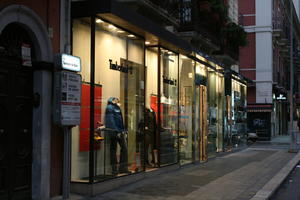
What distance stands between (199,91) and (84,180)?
8194 millimetres

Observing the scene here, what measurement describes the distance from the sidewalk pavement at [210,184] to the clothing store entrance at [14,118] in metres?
1.64

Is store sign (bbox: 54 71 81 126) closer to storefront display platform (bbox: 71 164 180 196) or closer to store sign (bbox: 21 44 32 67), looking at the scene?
store sign (bbox: 21 44 32 67)

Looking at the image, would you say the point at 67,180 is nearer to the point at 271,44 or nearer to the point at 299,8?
the point at 271,44

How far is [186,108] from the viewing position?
49.4 feet

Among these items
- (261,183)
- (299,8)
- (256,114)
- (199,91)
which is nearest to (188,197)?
(261,183)

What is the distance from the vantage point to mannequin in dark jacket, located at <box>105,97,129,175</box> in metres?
10.0

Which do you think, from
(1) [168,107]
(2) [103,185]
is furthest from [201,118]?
(2) [103,185]

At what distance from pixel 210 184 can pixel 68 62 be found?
4.82 metres

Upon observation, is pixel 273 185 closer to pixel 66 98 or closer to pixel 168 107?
pixel 168 107

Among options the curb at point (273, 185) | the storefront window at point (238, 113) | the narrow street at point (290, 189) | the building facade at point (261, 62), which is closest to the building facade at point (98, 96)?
the curb at point (273, 185)

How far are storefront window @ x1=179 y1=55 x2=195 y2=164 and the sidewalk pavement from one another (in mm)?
593

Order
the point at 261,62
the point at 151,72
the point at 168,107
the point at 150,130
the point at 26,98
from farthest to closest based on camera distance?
the point at 261,62 < the point at 168,107 < the point at 151,72 < the point at 150,130 < the point at 26,98

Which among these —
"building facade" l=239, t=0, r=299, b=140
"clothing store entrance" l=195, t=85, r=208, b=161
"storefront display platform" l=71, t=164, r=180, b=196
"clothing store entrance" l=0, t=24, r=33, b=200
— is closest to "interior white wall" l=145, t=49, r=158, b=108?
"storefront display platform" l=71, t=164, r=180, b=196

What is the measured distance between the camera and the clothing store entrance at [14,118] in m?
7.38
